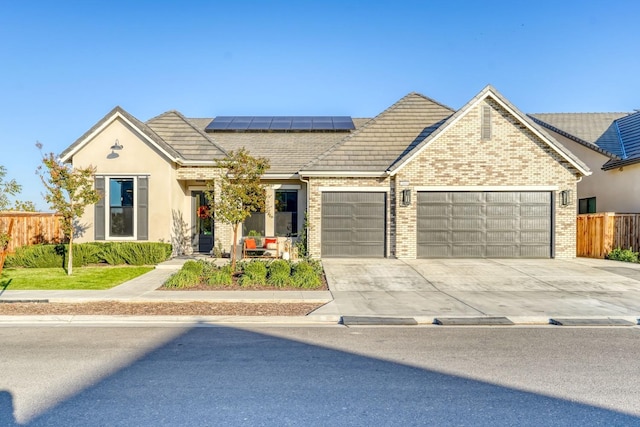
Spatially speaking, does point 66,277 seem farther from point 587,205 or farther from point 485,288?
point 587,205

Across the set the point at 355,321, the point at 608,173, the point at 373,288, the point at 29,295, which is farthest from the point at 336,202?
the point at 608,173

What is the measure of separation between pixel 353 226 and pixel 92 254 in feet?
31.5

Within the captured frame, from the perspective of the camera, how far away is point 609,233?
53.2ft

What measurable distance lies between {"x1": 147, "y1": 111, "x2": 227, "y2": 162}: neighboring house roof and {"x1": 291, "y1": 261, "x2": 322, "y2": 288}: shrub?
23.8ft

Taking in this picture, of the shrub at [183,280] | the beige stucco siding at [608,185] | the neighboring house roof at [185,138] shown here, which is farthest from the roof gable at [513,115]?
the shrub at [183,280]

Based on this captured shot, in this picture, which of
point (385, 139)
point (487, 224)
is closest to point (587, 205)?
point (487, 224)

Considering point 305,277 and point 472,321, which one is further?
point 305,277

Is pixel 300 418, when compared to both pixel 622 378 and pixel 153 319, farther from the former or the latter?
pixel 153 319

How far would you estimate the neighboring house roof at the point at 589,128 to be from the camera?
19.7 metres

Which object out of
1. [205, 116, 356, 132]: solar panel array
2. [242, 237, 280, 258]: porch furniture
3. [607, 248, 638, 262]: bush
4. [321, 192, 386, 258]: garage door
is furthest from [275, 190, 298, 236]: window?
[607, 248, 638, 262]: bush

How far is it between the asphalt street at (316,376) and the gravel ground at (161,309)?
105 cm

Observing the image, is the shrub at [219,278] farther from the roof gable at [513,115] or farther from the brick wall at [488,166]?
the roof gable at [513,115]

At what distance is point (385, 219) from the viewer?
634 inches

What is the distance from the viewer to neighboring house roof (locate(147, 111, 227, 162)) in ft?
55.8
